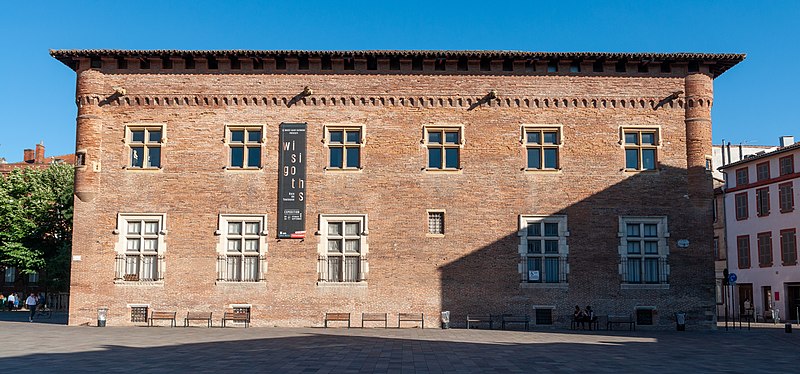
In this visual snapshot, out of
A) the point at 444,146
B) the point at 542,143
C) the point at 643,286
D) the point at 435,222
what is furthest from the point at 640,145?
the point at 435,222

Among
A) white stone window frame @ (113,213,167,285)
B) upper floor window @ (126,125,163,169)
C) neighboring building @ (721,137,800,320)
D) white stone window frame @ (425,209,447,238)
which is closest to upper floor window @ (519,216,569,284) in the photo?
white stone window frame @ (425,209,447,238)

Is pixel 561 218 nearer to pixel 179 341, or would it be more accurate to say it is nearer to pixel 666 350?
pixel 666 350

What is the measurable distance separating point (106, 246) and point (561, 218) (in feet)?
62.2

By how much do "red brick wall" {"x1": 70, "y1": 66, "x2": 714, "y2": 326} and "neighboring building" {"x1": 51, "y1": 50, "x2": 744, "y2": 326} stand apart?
8 cm

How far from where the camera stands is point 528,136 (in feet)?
103

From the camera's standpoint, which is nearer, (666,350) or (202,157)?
(666,350)

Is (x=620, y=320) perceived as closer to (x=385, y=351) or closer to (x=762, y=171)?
(x=385, y=351)

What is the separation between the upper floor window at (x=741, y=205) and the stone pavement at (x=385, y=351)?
25036 mm

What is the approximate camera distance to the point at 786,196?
154 ft

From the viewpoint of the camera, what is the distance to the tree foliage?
161 ft

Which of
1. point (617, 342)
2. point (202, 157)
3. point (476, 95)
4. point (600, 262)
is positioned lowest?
point (617, 342)

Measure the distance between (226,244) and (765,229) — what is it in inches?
1426

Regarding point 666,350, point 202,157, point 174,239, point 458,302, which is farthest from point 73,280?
point 666,350

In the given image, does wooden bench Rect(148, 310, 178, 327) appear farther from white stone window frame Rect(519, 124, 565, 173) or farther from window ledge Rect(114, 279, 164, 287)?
white stone window frame Rect(519, 124, 565, 173)
